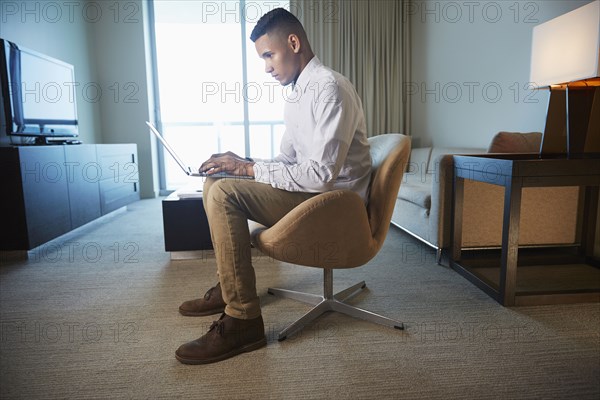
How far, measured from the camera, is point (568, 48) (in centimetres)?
167

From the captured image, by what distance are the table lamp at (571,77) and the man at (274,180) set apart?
105cm

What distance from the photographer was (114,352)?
1.27 m

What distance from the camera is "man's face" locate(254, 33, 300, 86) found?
132cm

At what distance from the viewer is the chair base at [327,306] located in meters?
1.40

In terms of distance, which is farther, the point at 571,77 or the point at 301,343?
the point at 571,77

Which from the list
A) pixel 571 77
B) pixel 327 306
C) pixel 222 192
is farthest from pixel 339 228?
pixel 571 77

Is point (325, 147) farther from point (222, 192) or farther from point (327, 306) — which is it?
point (327, 306)

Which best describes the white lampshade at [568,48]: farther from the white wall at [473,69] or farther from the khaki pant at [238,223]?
the khaki pant at [238,223]

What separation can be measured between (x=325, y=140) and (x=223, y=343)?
0.71 m

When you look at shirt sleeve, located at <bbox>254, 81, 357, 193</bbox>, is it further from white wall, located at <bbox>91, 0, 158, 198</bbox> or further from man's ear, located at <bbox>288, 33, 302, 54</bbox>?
white wall, located at <bbox>91, 0, 158, 198</bbox>

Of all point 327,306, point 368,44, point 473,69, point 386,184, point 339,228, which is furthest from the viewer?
point 368,44

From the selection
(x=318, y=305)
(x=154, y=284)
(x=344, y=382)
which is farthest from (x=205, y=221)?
(x=344, y=382)

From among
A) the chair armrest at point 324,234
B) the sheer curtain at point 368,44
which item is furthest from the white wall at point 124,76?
the chair armrest at point 324,234

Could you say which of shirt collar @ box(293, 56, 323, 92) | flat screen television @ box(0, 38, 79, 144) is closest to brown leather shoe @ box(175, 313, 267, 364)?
shirt collar @ box(293, 56, 323, 92)
